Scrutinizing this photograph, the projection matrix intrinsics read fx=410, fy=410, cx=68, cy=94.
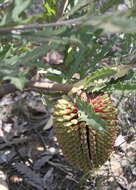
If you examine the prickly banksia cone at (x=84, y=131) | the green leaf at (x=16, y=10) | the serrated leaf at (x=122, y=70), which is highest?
the green leaf at (x=16, y=10)

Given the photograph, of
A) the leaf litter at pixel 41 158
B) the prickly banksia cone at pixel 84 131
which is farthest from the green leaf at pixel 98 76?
the leaf litter at pixel 41 158

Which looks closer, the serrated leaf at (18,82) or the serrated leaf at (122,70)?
the serrated leaf at (18,82)

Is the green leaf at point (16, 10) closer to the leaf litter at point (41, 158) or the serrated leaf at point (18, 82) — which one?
the serrated leaf at point (18, 82)

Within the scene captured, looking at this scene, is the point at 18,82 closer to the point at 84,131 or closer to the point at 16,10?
the point at 16,10

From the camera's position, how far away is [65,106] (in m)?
1.26

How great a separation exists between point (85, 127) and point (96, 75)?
0.22m

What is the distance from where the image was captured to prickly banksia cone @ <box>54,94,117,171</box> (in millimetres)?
1268

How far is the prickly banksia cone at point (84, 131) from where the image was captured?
127 cm

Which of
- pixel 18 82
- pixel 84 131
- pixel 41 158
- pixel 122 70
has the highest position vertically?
pixel 18 82

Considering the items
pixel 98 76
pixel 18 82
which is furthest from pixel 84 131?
pixel 18 82

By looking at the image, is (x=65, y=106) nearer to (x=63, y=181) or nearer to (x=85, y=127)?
(x=85, y=127)

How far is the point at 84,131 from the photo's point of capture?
128 cm

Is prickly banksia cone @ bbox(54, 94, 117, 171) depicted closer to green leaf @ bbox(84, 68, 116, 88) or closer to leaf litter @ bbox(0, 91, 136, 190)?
green leaf @ bbox(84, 68, 116, 88)

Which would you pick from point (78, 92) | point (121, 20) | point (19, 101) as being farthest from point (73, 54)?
point (19, 101)
